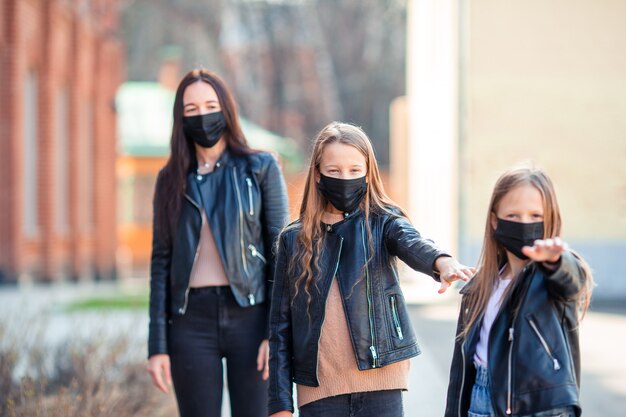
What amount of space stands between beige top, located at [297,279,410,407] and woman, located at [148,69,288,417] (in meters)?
0.72

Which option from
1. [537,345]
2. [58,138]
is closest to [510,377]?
[537,345]

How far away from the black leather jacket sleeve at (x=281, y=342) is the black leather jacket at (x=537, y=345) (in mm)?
796

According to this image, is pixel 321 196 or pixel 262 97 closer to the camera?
pixel 321 196

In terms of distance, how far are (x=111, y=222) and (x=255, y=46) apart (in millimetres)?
30254

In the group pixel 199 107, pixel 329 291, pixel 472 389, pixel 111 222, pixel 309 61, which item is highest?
pixel 309 61

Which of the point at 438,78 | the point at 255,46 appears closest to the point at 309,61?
the point at 255,46

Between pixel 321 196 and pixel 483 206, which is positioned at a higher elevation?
pixel 321 196

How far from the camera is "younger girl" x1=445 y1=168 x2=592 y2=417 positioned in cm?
322

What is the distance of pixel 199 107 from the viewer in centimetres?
443

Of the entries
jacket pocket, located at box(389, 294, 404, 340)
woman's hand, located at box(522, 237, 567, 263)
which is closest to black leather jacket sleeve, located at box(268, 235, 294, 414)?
jacket pocket, located at box(389, 294, 404, 340)

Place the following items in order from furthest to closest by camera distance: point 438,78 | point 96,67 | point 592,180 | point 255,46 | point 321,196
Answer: point 255,46 → point 96,67 → point 438,78 → point 592,180 → point 321,196

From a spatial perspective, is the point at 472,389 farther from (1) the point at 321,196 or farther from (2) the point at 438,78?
(2) the point at 438,78

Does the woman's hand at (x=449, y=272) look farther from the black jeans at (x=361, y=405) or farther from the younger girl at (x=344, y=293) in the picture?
the black jeans at (x=361, y=405)

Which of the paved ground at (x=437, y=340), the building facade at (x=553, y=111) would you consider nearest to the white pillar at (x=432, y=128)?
the building facade at (x=553, y=111)
